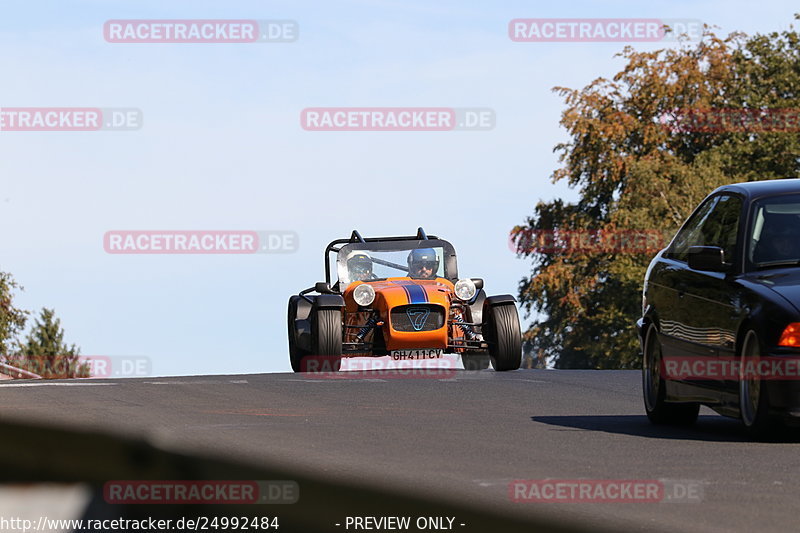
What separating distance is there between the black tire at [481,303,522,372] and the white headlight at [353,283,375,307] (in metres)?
1.66

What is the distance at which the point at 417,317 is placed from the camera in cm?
2317

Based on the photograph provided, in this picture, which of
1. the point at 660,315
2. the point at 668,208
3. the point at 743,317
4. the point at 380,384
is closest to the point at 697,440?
the point at 743,317

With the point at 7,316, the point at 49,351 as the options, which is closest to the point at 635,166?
the point at 7,316

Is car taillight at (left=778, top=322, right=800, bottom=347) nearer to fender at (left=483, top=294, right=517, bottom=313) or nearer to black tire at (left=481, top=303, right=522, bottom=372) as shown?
black tire at (left=481, top=303, right=522, bottom=372)

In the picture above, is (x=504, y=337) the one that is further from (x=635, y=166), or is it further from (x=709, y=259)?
(x=635, y=166)

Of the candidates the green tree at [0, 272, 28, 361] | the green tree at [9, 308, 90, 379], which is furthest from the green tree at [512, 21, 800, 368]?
the green tree at [9, 308, 90, 379]

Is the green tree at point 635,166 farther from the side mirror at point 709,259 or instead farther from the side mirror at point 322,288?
the side mirror at point 709,259

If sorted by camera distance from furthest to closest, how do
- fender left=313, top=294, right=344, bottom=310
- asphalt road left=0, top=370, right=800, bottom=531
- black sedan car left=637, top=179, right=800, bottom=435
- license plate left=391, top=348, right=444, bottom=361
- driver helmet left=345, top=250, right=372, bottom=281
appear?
driver helmet left=345, top=250, right=372, bottom=281 < license plate left=391, top=348, right=444, bottom=361 < fender left=313, top=294, right=344, bottom=310 < black sedan car left=637, top=179, right=800, bottom=435 < asphalt road left=0, top=370, right=800, bottom=531

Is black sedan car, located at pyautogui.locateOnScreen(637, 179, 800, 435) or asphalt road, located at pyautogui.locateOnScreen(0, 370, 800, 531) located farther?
black sedan car, located at pyautogui.locateOnScreen(637, 179, 800, 435)

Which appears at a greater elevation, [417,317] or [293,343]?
[417,317]

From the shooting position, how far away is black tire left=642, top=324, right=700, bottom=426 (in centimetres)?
1246

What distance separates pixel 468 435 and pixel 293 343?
12.5 m

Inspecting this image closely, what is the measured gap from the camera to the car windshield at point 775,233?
11.2 m

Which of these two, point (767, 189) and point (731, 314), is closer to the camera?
point (731, 314)
